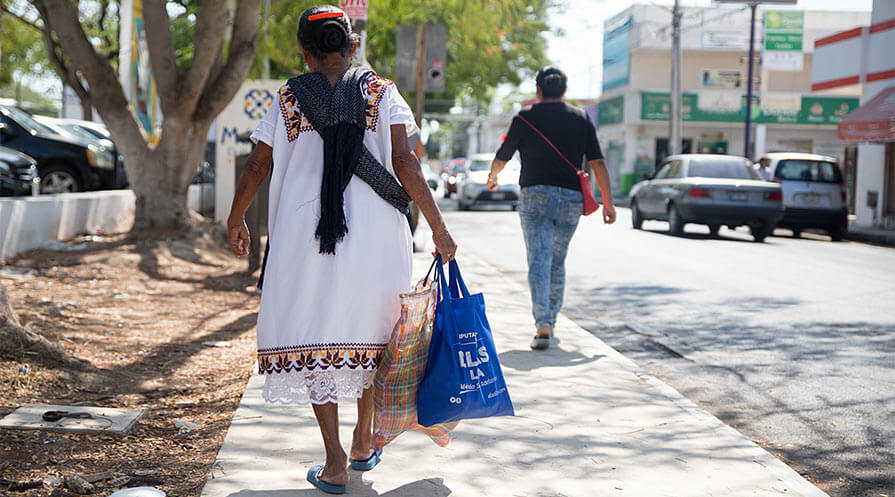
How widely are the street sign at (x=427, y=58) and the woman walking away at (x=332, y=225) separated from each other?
27.6ft

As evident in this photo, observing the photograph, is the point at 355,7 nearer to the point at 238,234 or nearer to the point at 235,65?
the point at 235,65

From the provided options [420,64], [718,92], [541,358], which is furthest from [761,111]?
[541,358]

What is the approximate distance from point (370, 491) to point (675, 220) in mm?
15911

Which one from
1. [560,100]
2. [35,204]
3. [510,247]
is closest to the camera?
[560,100]

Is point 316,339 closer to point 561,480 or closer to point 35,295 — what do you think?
point 561,480

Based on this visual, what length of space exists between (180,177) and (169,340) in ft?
18.5

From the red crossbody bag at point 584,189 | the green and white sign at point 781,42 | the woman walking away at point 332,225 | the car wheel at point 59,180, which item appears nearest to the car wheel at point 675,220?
the car wheel at point 59,180

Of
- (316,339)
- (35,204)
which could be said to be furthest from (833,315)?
(35,204)

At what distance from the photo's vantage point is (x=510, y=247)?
1597 centimetres

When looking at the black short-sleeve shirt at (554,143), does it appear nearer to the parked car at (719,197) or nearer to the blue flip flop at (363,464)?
the blue flip flop at (363,464)

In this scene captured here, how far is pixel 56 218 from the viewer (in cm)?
1195

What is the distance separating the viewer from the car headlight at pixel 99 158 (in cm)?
1766

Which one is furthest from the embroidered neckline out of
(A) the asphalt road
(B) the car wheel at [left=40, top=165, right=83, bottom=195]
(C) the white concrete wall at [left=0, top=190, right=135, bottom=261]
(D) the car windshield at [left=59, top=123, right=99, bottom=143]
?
(D) the car windshield at [left=59, top=123, right=99, bottom=143]

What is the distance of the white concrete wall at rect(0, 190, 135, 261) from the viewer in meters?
10.6
